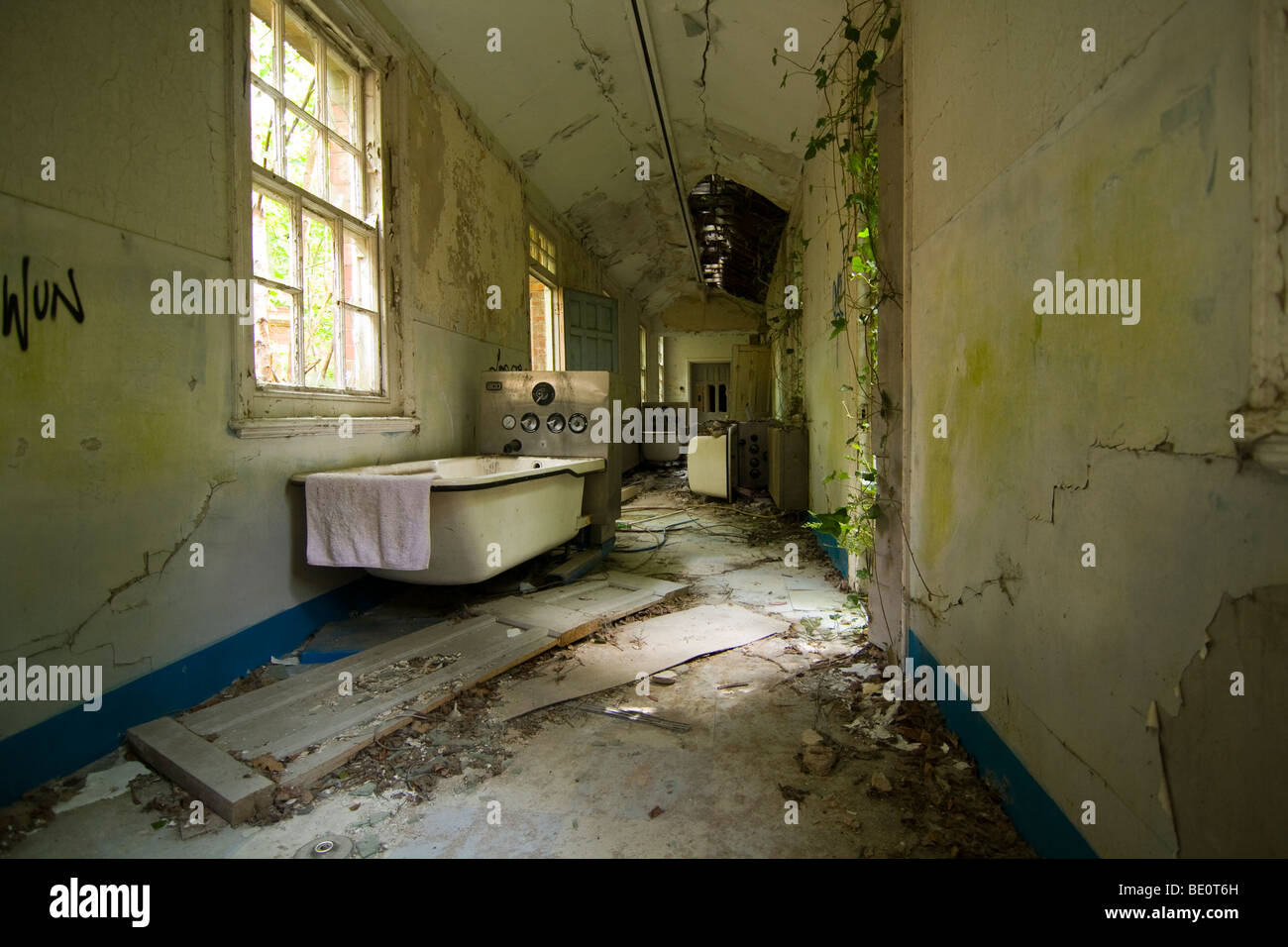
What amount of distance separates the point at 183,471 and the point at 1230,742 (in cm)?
267

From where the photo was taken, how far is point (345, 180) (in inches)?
131

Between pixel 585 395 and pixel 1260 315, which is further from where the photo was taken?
pixel 585 395

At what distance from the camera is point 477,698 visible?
2250mm

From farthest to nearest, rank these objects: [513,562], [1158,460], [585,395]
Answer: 1. [585,395]
2. [513,562]
3. [1158,460]

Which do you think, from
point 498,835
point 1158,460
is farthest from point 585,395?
point 1158,460

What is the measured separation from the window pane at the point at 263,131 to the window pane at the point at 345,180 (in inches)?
19.8

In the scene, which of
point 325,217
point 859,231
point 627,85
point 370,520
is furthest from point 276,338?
point 627,85

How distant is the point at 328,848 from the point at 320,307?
254 cm

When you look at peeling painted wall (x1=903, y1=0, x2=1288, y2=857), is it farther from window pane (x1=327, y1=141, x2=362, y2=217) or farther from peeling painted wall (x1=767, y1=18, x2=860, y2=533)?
window pane (x1=327, y1=141, x2=362, y2=217)

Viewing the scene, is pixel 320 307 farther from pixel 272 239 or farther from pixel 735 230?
pixel 735 230

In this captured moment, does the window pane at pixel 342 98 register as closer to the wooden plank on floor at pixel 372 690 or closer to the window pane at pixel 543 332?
the wooden plank on floor at pixel 372 690

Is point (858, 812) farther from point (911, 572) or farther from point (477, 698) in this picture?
point (477, 698)

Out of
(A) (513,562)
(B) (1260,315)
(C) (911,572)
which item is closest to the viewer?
(B) (1260,315)

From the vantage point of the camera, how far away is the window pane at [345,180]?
328 cm
